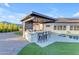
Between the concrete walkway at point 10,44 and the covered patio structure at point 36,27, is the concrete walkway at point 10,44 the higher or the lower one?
the lower one

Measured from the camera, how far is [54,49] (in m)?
2.03

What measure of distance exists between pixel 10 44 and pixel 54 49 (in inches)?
17.3

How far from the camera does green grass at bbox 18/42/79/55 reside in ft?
6.58

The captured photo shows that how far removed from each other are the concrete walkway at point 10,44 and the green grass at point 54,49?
5 centimetres

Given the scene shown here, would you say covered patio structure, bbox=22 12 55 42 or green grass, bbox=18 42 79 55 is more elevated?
covered patio structure, bbox=22 12 55 42

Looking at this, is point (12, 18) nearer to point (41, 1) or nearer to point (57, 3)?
point (41, 1)

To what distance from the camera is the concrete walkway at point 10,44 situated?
6.66 ft

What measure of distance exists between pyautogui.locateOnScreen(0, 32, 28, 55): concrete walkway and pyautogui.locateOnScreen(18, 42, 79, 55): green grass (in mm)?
50

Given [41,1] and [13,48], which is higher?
[41,1]

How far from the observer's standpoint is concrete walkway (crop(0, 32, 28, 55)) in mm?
2031

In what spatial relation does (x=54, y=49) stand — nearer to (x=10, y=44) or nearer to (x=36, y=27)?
(x=36, y=27)
